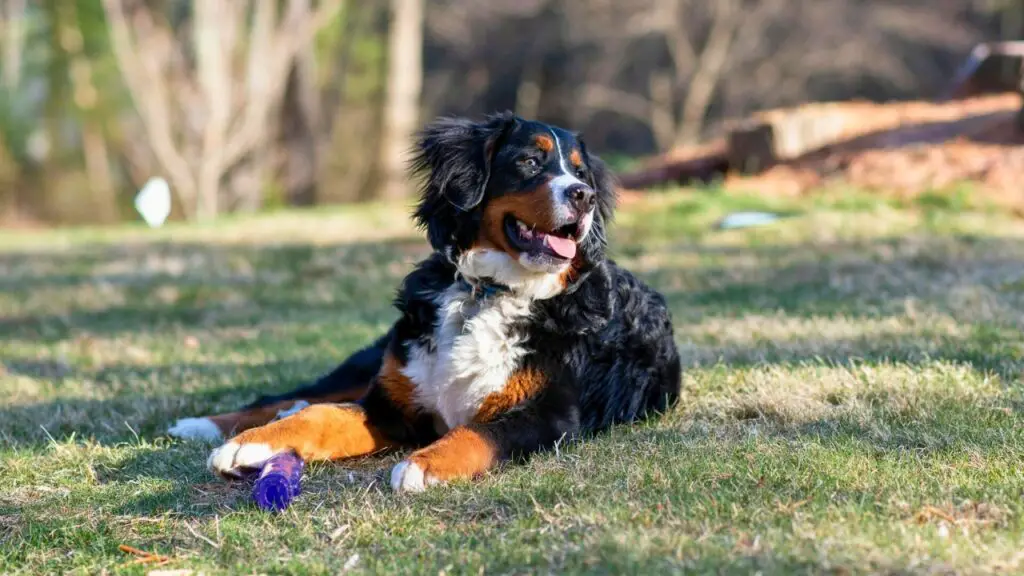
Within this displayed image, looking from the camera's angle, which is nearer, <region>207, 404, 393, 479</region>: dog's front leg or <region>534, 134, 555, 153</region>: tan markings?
<region>207, 404, 393, 479</region>: dog's front leg

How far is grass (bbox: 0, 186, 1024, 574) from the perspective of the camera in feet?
11.5

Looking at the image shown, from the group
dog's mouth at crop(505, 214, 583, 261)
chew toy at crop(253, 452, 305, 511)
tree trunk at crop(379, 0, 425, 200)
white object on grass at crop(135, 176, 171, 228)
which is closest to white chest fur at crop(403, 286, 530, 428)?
dog's mouth at crop(505, 214, 583, 261)

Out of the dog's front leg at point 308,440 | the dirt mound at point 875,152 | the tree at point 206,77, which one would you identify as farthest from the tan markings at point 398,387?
the tree at point 206,77

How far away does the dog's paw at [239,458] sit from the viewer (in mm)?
4293

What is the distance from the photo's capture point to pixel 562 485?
13.4ft

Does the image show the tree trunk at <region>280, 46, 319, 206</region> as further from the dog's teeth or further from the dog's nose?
the dog's nose

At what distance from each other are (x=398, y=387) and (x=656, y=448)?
3.78 ft

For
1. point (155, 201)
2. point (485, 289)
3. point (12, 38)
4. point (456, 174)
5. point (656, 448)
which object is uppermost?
point (12, 38)

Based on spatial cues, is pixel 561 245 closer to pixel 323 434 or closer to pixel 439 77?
pixel 323 434

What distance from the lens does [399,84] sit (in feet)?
84.3

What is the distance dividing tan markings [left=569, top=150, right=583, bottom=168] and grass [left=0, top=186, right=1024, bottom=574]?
1248mm

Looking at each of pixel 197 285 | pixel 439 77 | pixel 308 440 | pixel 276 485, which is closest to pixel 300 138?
pixel 439 77

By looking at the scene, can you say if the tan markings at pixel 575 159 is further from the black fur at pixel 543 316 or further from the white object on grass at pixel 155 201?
the white object on grass at pixel 155 201

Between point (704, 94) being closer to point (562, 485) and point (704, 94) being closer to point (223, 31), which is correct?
point (223, 31)
